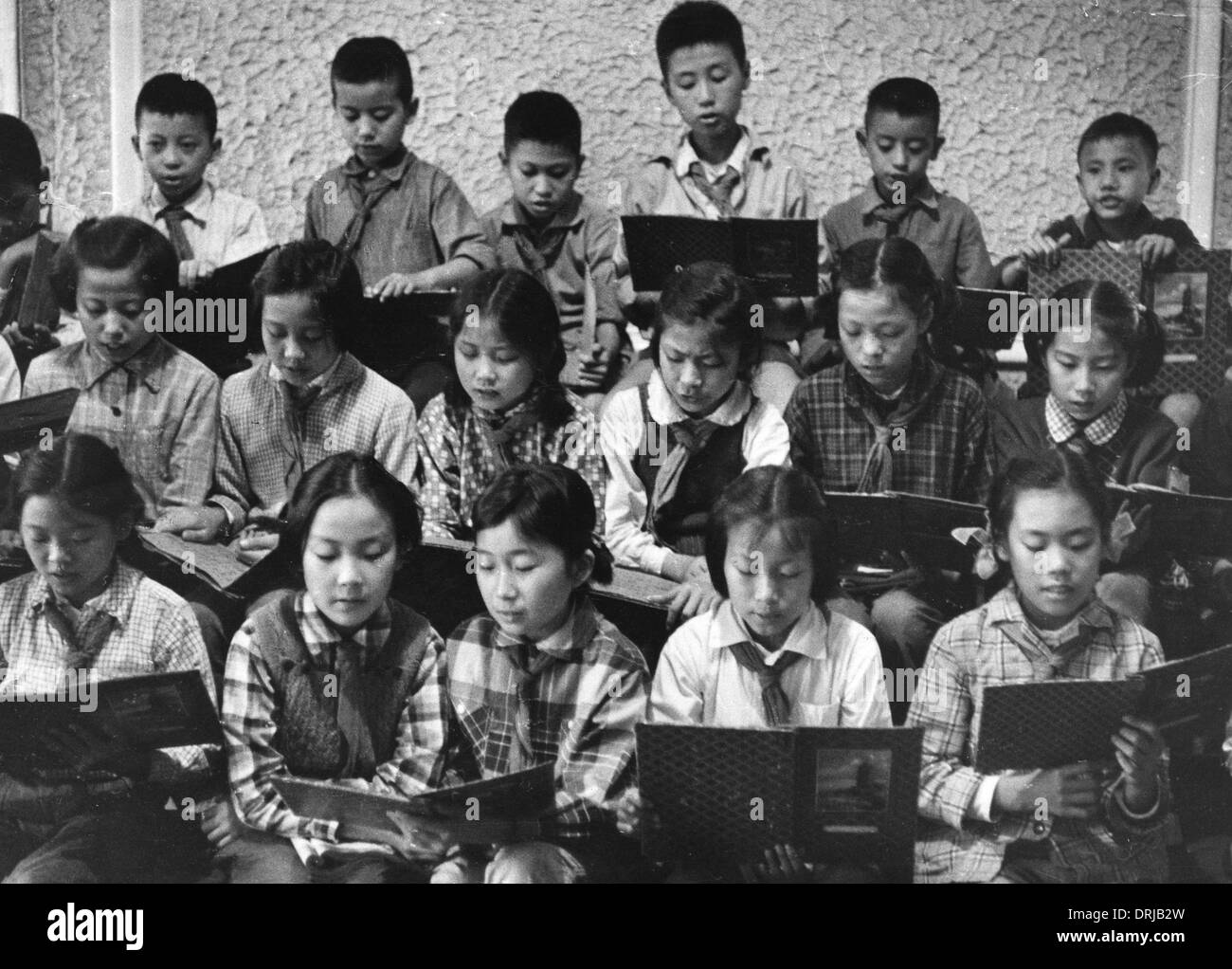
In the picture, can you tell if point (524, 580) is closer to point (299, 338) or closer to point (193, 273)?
point (299, 338)

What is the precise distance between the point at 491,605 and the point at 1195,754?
1.58 meters

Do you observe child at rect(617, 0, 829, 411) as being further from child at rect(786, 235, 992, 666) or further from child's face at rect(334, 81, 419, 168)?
child's face at rect(334, 81, 419, 168)

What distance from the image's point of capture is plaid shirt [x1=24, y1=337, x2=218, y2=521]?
3664 millimetres

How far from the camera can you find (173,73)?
145 inches

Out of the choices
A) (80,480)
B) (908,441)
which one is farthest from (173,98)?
(908,441)

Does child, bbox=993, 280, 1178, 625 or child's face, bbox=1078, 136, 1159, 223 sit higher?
child's face, bbox=1078, 136, 1159, 223

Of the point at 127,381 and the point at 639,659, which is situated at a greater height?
the point at 127,381

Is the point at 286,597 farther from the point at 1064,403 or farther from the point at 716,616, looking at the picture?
the point at 1064,403

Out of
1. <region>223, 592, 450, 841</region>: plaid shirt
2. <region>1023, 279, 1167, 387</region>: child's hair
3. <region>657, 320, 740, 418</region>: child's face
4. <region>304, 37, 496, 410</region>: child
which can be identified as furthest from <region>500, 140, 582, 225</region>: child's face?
<region>1023, 279, 1167, 387</region>: child's hair

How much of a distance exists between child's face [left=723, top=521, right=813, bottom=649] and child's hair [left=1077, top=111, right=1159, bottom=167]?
1168mm

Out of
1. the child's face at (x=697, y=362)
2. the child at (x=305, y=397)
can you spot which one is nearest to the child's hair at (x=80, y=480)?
the child at (x=305, y=397)

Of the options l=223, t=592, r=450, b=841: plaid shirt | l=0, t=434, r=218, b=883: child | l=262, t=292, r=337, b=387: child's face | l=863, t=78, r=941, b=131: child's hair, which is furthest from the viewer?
l=863, t=78, r=941, b=131: child's hair
